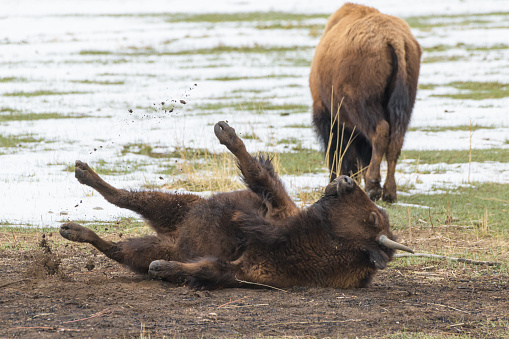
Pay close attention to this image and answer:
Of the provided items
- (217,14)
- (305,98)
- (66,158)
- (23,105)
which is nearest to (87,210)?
(66,158)

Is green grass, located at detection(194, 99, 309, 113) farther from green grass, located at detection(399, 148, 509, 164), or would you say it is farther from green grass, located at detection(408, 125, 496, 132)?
green grass, located at detection(399, 148, 509, 164)

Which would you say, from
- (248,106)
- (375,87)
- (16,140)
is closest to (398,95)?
(375,87)

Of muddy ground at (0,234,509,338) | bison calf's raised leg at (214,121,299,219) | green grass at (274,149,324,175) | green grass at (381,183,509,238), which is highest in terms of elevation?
bison calf's raised leg at (214,121,299,219)

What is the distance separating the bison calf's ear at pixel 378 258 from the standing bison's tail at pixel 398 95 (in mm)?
3985

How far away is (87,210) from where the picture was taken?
7.59 m

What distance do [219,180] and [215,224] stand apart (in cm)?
371

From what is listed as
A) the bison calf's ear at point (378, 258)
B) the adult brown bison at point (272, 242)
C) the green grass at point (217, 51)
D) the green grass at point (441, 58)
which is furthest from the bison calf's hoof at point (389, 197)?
the green grass at point (217, 51)

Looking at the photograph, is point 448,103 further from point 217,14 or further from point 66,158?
point 217,14

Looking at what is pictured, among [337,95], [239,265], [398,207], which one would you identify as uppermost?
[337,95]

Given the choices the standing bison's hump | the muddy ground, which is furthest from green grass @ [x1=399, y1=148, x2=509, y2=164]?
the muddy ground

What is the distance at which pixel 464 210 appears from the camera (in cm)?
783

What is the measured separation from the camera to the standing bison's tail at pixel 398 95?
8078 mm

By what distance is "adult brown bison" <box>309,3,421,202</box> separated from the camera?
26.7 feet

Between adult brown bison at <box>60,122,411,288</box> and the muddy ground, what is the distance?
4.3 inches
